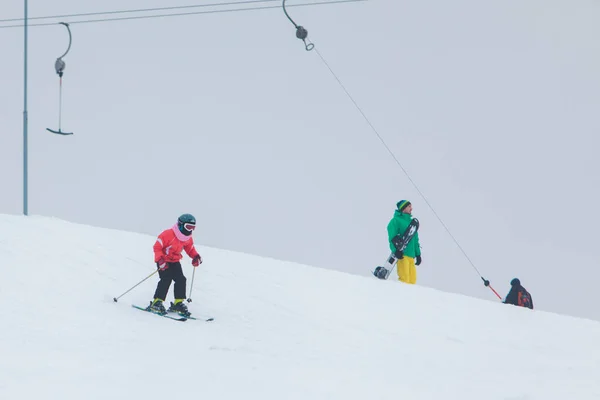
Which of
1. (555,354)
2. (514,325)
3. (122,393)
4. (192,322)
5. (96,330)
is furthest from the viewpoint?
(514,325)

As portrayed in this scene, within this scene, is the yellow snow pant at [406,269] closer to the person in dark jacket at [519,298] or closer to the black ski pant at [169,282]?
the person in dark jacket at [519,298]

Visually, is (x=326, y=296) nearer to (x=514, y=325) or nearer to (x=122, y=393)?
(x=514, y=325)

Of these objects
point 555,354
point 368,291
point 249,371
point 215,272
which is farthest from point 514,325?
point 249,371

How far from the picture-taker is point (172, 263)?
39.4ft

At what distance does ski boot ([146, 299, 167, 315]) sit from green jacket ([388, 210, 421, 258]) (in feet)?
15.1

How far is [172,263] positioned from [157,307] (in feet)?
2.07

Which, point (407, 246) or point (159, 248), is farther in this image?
point (407, 246)

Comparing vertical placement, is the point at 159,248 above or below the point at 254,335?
above

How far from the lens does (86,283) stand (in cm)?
1267

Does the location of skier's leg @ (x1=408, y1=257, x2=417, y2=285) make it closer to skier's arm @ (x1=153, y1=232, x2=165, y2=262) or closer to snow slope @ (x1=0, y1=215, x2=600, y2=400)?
snow slope @ (x1=0, y1=215, x2=600, y2=400)

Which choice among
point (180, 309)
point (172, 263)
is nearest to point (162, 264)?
point (172, 263)

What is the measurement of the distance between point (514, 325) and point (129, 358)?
6.75 meters

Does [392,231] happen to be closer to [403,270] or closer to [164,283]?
[403,270]

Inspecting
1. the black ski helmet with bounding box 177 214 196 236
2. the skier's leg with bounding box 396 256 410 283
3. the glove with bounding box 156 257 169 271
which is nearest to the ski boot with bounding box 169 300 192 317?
the glove with bounding box 156 257 169 271
